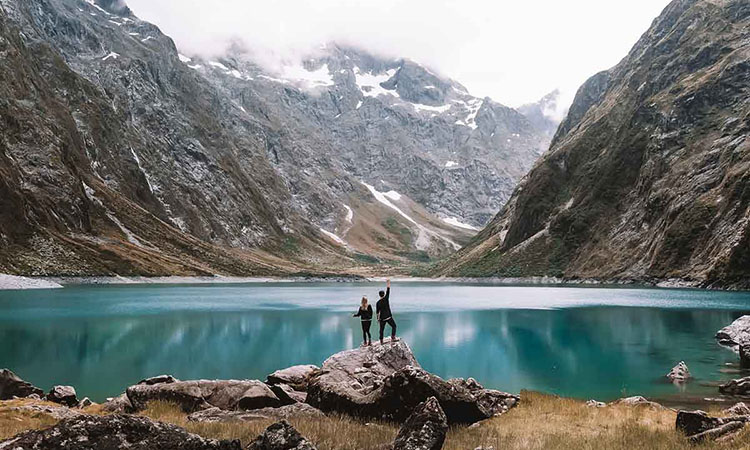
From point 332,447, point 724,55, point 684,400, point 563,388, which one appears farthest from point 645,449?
point 724,55

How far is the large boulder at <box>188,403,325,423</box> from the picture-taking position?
1573cm

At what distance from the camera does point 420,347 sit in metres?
53.4

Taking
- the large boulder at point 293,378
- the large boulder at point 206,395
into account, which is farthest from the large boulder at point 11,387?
the large boulder at point 293,378

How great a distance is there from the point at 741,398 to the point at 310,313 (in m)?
67.0

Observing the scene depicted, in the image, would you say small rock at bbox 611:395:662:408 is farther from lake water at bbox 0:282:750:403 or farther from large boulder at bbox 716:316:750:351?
large boulder at bbox 716:316:750:351

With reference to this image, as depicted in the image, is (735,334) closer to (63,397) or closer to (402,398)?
(402,398)

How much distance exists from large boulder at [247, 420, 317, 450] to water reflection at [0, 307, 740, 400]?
27383mm

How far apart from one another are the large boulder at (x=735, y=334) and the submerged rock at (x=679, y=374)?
14318mm

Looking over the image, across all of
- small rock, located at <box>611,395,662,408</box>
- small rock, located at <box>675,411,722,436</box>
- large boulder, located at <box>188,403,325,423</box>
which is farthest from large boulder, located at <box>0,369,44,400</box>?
small rock, located at <box>675,411,722,436</box>

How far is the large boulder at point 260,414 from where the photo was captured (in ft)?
51.6

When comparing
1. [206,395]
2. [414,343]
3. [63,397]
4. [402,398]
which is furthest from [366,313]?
[414,343]

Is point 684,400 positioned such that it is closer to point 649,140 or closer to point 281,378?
point 281,378

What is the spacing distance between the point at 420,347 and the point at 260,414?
126 ft

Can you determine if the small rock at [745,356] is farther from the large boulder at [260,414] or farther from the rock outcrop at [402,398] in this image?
the large boulder at [260,414]
